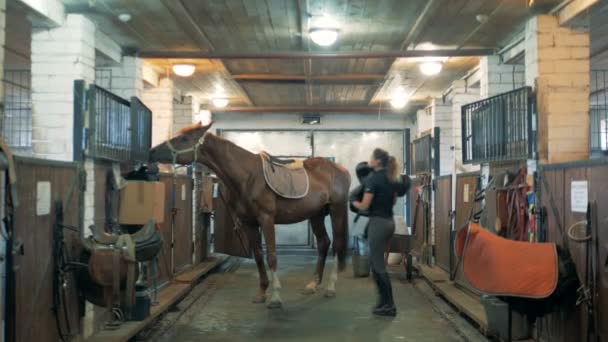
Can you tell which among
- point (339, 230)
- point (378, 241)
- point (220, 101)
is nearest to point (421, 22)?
point (378, 241)

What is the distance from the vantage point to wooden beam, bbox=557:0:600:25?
14.5 ft

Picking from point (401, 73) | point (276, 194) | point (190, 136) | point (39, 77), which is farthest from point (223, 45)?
point (401, 73)

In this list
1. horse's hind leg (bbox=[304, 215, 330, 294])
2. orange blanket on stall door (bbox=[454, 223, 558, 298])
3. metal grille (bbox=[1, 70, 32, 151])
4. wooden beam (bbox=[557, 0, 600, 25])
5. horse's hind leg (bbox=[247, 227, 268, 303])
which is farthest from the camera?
metal grille (bbox=[1, 70, 32, 151])

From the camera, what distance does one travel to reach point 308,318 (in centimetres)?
550

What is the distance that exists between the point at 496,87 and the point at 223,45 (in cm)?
286

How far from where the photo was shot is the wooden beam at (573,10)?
174 inches

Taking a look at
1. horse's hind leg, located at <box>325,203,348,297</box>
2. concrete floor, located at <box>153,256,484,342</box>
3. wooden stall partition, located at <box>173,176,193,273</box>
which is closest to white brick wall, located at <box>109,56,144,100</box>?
wooden stall partition, located at <box>173,176,193,273</box>

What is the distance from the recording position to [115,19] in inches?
208

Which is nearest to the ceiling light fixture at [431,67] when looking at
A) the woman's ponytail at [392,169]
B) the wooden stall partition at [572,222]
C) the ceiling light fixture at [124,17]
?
the woman's ponytail at [392,169]

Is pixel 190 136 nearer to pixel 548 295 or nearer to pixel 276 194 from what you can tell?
pixel 276 194

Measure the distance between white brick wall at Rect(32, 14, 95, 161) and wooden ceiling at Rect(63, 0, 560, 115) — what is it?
24 cm

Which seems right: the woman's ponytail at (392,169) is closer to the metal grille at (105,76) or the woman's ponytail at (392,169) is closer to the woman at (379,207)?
the woman at (379,207)

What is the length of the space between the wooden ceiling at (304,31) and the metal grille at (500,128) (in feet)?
2.24

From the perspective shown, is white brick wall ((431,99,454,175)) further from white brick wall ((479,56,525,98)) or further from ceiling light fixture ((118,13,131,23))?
ceiling light fixture ((118,13,131,23))
